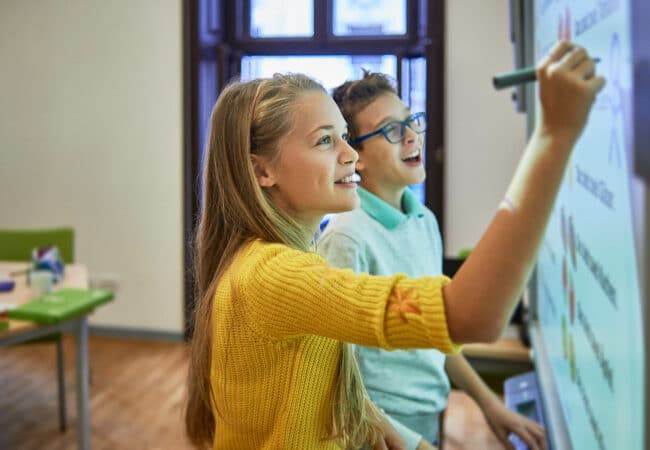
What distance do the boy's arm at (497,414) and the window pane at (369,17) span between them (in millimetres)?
3415

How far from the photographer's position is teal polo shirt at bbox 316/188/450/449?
1213mm

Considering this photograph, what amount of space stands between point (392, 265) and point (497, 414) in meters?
0.44

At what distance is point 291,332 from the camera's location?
86cm

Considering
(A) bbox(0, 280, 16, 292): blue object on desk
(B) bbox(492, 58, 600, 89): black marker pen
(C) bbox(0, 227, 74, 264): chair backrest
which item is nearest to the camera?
(B) bbox(492, 58, 600, 89): black marker pen

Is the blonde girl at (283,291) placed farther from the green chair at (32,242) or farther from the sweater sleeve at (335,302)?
the green chair at (32,242)

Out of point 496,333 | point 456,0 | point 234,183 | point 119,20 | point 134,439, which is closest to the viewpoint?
point 496,333

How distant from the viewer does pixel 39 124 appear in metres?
5.18

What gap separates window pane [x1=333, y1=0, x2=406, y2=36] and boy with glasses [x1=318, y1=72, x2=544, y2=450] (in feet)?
11.3

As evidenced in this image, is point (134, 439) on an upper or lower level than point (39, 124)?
lower

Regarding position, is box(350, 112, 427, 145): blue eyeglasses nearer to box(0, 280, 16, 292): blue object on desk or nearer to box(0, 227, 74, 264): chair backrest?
box(0, 280, 16, 292): blue object on desk

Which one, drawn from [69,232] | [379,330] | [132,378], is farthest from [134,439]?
[379,330]

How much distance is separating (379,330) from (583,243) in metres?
0.48

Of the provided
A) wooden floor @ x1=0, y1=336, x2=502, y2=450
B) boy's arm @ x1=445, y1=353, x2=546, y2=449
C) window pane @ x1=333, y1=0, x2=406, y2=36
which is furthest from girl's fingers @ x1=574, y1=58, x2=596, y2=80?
window pane @ x1=333, y1=0, x2=406, y2=36

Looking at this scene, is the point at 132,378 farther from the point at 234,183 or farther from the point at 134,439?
the point at 234,183
